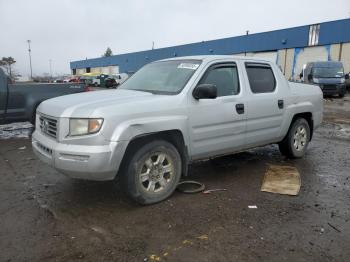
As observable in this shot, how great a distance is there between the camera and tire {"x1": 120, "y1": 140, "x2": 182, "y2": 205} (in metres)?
4.24

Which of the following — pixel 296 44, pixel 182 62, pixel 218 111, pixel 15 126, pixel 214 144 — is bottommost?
pixel 15 126

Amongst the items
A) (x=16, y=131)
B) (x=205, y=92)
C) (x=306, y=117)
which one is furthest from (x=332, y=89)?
(x=205, y=92)

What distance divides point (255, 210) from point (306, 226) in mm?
620

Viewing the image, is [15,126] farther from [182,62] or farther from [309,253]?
[309,253]

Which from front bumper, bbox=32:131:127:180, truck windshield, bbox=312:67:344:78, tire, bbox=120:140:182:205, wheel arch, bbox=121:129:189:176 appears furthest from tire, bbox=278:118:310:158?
truck windshield, bbox=312:67:344:78

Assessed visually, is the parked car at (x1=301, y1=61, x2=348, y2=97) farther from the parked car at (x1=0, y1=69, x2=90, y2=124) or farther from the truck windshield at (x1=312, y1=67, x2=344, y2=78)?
the parked car at (x1=0, y1=69, x2=90, y2=124)

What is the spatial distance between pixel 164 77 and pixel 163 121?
1.07 m

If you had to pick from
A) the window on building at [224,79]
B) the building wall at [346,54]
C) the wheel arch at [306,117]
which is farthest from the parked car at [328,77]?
the window on building at [224,79]

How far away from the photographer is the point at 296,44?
34594mm

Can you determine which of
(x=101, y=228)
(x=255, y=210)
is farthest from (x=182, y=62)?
(x=101, y=228)

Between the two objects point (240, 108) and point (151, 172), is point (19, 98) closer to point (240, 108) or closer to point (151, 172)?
point (151, 172)

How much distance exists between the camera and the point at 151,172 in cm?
446

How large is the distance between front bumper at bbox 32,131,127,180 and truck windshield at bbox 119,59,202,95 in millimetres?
1209

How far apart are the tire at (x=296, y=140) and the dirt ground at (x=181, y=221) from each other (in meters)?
0.69
